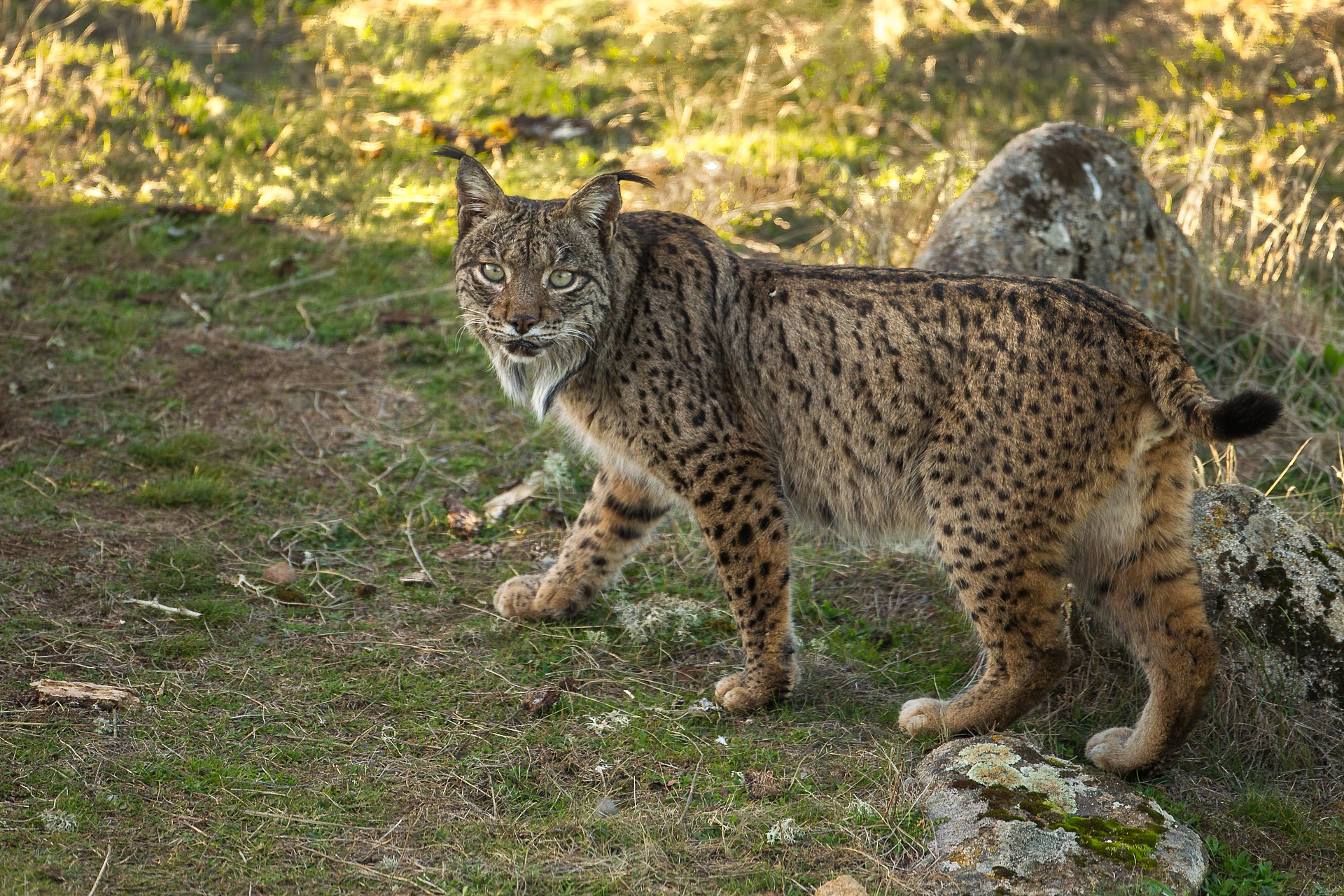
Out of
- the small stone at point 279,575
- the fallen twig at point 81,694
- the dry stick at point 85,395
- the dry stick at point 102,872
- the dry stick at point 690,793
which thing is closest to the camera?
the dry stick at point 102,872

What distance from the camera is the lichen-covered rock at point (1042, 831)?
333cm

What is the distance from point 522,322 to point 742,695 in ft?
5.30

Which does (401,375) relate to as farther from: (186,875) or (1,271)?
(186,875)

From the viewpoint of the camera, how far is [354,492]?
19.0 feet

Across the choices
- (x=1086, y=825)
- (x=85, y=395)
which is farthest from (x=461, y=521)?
(x=1086, y=825)

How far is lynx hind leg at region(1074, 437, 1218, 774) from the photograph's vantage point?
4078 mm

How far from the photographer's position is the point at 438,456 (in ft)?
20.1

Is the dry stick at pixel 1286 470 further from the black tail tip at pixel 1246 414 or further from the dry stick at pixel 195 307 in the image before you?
the dry stick at pixel 195 307

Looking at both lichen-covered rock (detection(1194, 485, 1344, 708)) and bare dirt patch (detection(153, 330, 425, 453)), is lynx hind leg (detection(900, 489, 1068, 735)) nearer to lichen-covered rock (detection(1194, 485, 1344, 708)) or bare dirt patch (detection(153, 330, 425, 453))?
lichen-covered rock (detection(1194, 485, 1344, 708))

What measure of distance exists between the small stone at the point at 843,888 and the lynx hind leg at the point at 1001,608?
949 mm

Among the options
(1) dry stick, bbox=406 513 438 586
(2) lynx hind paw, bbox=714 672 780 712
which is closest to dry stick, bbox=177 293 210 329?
(1) dry stick, bbox=406 513 438 586

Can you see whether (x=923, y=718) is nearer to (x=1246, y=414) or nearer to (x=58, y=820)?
(x=1246, y=414)

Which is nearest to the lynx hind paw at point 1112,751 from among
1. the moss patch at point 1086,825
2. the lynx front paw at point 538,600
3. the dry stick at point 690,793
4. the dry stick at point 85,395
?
the moss patch at point 1086,825

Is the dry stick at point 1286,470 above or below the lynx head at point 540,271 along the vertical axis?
below
